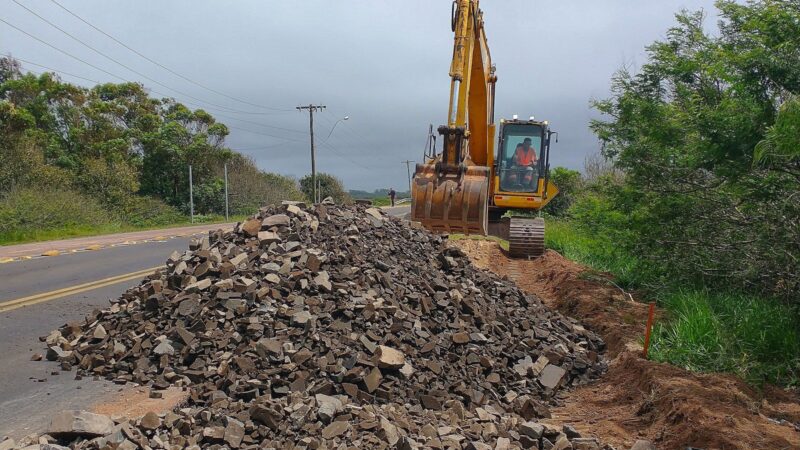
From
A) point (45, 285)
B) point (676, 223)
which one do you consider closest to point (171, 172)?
point (45, 285)

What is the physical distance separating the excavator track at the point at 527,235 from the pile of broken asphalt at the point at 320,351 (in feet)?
21.8

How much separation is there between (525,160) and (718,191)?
6.21 m

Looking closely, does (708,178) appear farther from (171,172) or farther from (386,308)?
(171,172)

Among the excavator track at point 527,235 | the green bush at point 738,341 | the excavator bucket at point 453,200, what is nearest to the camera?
the green bush at point 738,341

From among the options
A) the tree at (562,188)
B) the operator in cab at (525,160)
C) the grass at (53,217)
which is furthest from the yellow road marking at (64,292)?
the tree at (562,188)

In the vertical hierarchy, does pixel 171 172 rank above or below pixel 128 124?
below

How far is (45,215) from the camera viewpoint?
73.5 feet

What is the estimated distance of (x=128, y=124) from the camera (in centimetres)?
3741

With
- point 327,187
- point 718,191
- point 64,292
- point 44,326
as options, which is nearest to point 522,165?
point 718,191

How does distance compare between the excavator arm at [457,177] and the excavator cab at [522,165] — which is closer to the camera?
→ the excavator arm at [457,177]

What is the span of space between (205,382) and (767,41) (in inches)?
230

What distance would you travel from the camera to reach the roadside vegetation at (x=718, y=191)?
574 centimetres

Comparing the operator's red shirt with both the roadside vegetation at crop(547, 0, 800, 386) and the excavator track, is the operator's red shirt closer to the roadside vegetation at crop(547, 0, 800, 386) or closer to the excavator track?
the excavator track

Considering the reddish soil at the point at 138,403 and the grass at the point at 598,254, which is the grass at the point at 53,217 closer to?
the grass at the point at 598,254
